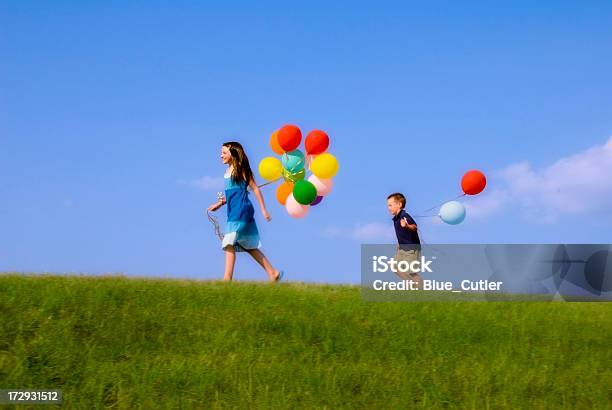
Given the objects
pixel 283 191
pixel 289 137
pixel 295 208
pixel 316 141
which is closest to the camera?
pixel 289 137

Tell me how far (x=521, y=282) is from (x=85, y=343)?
671 centimetres

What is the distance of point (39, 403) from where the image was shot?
739 cm

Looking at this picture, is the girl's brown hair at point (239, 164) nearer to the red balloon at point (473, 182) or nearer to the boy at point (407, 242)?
the boy at point (407, 242)

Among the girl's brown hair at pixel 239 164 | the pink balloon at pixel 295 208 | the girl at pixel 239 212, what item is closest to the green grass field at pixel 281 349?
the girl at pixel 239 212

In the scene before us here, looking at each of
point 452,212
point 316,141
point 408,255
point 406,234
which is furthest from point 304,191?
A: point 452,212

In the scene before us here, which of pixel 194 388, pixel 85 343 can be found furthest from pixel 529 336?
pixel 85 343

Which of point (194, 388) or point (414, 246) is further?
point (414, 246)

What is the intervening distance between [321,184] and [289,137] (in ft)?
2.93

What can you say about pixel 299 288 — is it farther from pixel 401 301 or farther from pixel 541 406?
pixel 541 406

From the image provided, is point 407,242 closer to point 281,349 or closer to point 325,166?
point 325,166

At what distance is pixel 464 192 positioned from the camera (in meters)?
11.4

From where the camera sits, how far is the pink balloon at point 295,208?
37.8 feet

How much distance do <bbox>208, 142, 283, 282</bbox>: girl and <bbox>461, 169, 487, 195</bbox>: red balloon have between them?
3028 mm

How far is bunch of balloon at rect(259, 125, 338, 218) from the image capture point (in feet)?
36.7
